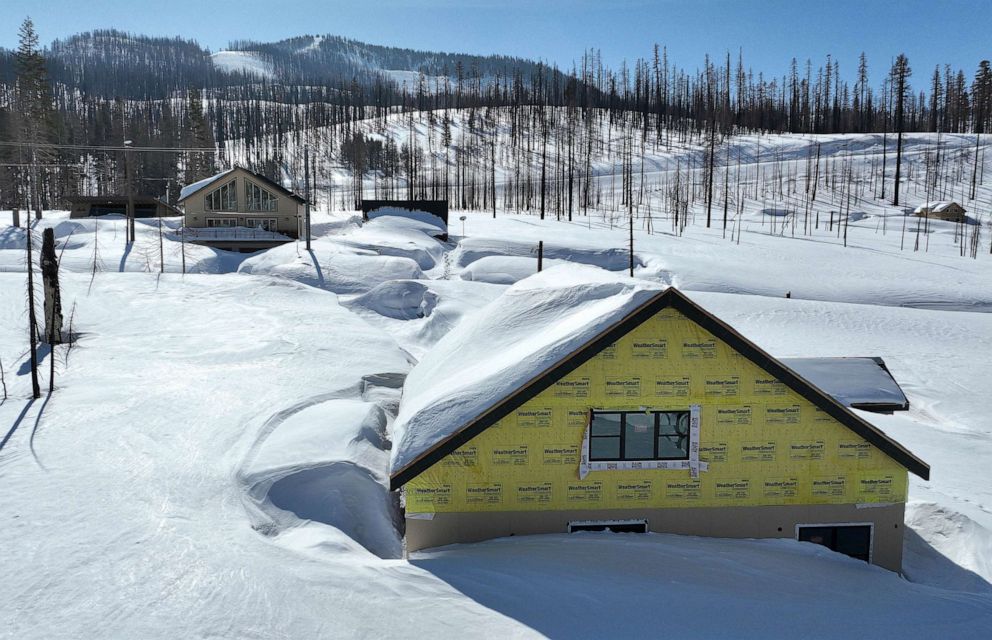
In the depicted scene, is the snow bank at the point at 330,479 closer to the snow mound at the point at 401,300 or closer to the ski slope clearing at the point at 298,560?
the ski slope clearing at the point at 298,560

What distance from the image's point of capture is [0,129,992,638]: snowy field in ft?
26.9

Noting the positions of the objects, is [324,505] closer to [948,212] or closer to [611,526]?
[611,526]

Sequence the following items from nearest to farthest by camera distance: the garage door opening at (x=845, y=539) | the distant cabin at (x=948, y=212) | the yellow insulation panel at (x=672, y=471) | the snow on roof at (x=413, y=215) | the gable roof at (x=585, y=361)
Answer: the gable roof at (x=585, y=361) → the yellow insulation panel at (x=672, y=471) → the garage door opening at (x=845, y=539) → the snow on roof at (x=413, y=215) → the distant cabin at (x=948, y=212)

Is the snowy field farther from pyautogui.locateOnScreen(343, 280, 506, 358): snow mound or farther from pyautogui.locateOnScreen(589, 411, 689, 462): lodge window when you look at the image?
pyautogui.locateOnScreen(589, 411, 689, 462): lodge window

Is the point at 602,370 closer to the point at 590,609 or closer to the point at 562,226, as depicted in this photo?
the point at 590,609

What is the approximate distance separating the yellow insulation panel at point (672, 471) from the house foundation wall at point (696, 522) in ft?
0.43

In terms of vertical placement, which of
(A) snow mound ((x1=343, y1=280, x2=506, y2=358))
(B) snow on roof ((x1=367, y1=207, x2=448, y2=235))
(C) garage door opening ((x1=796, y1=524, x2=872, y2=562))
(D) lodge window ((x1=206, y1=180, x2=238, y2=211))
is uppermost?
(D) lodge window ((x1=206, y1=180, x2=238, y2=211))

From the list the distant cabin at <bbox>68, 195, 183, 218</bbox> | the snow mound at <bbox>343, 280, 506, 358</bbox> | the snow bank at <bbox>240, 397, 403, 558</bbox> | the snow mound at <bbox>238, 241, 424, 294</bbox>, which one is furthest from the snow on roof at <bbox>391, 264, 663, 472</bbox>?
the distant cabin at <bbox>68, 195, 183, 218</bbox>

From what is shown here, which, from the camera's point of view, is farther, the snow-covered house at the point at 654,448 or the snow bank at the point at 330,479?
the snow bank at the point at 330,479

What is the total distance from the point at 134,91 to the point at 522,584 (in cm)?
21513

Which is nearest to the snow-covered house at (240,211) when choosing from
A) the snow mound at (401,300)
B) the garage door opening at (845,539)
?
the snow mound at (401,300)

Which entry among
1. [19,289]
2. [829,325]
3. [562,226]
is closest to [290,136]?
[562,226]

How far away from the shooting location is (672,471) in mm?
10172

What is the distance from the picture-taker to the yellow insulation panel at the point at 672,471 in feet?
32.6
